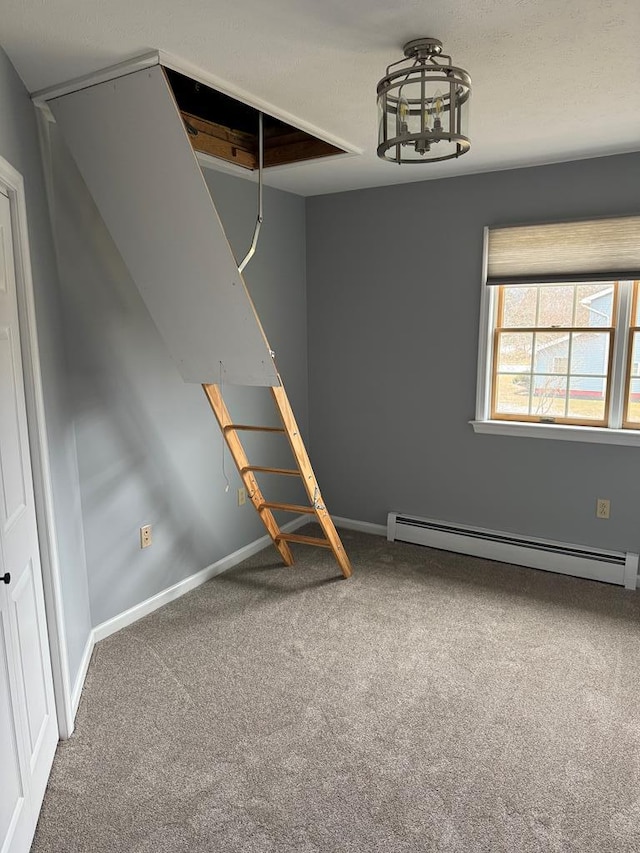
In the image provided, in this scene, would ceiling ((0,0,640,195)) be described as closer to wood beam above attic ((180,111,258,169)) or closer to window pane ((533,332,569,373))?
wood beam above attic ((180,111,258,169))

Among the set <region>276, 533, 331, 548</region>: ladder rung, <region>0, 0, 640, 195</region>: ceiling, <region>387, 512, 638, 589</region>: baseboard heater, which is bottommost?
<region>387, 512, 638, 589</region>: baseboard heater

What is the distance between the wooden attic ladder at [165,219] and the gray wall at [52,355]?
21 cm

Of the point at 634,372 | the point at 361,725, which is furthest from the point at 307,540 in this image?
the point at 634,372

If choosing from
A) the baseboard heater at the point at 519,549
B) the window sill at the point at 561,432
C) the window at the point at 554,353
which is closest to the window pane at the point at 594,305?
the window at the point at 554,353

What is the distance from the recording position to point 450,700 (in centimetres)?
247

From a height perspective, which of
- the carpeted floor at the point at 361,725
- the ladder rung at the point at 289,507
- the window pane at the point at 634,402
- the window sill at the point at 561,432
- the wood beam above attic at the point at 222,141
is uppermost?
the wood beam above attic at the point at 222,141

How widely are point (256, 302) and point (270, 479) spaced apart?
3.93ft

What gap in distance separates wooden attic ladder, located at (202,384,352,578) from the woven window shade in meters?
1.55

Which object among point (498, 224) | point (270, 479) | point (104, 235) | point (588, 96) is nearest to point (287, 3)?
point (588, 96)

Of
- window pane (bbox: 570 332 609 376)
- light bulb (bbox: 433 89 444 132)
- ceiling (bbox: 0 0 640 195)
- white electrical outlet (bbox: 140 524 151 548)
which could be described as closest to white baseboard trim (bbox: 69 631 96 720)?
white electrical outlet (bbox: 140 524 151 548)

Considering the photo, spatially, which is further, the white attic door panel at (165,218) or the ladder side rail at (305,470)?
the ladder side rail at (305,470)

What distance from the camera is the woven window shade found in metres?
3.23

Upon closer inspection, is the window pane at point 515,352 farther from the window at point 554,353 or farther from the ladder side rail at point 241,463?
the ladder side rail at point 241,463

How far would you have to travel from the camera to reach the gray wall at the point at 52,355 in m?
2.00
